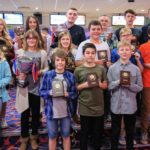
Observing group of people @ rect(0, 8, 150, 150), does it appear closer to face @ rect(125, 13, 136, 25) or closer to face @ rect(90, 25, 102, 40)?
face @ rect(90, 25, 102, 40)

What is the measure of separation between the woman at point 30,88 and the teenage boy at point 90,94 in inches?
21.2

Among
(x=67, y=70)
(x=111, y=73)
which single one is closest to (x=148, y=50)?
(x=111, y=73)

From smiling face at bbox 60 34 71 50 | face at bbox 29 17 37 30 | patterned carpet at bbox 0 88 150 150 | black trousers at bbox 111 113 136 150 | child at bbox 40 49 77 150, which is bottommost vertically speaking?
patterned carpet at bbox 0 88 150 150

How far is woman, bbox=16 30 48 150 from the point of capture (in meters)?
3.14

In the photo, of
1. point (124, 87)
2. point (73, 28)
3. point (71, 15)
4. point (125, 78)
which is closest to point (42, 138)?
point (124, 87)

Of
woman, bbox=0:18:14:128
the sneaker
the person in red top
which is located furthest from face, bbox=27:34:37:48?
the sneaker

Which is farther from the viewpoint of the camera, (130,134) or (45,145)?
(45,145)

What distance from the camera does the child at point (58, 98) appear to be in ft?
9.39

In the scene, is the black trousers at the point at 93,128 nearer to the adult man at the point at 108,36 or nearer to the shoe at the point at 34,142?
the shoe at the point at 34,142

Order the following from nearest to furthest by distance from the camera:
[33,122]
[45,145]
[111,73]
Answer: [111,73], [33,122], [45,145]

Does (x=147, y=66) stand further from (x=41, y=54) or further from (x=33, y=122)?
(x=33, y=122)

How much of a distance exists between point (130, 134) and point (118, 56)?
99 cm

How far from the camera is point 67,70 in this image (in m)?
3.21

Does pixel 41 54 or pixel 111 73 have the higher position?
pixel 41 54
